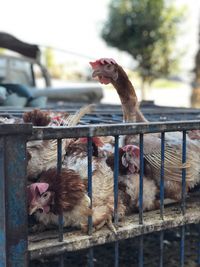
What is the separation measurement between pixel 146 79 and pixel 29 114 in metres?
15.3

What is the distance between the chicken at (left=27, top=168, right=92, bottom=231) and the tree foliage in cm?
1638

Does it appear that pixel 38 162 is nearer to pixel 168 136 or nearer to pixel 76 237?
pixel 76 237

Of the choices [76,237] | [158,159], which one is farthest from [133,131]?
[76,237]

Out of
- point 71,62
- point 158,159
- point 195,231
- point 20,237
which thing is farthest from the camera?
point 71,62

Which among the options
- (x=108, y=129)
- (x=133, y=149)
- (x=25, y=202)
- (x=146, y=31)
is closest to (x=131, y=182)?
(x=133, y=149)

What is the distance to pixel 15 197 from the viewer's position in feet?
5.20

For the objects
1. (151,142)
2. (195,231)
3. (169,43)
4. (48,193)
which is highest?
(169,43)

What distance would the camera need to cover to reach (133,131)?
189 cm

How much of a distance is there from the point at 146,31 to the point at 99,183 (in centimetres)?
1706

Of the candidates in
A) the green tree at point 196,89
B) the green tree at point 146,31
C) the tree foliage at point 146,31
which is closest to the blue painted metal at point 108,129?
the green tree at point 196,89

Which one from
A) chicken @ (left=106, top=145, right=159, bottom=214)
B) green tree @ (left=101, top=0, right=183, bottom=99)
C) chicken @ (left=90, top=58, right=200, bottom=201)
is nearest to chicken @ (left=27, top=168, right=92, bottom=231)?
chicken @ (left=106, top=145, right=159, bottom=214)

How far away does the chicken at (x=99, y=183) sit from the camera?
1.89 meters

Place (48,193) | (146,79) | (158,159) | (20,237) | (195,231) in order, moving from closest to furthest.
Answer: (20,237)
(48,193)
(158,159)
(195,231)
(146,79)

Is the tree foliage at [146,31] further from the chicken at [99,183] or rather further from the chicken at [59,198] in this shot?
the chicken at [59,198]
